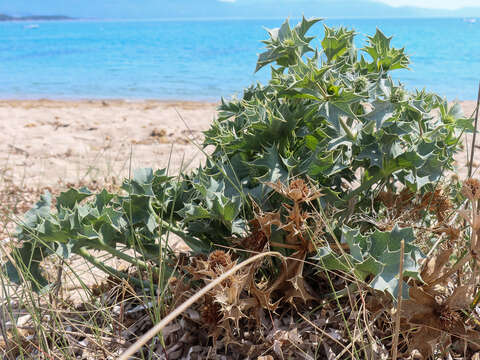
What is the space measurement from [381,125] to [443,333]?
59cm

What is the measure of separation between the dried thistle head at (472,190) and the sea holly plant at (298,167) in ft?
0.59

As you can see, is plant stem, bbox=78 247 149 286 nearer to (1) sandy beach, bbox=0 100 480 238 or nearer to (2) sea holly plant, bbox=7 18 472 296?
(2) sea holly plant, bbox=7 18 472 296

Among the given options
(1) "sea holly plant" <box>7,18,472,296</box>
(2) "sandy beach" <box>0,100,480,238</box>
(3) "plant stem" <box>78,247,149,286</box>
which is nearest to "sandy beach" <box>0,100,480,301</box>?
(2) "sandy beach" <box>0,100,480,238</box>

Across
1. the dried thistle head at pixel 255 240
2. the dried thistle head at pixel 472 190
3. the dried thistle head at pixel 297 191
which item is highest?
the dried thistle head at pixel 472 190

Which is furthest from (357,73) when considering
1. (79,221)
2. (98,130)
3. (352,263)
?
(98,130)

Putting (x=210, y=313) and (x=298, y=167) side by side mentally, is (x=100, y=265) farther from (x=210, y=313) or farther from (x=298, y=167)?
(x=298, y=167)

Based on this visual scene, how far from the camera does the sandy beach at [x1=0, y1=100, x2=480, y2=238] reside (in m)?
3.63

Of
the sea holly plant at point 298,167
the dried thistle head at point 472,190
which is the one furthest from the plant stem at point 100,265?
the dried thistle head at point 472,190

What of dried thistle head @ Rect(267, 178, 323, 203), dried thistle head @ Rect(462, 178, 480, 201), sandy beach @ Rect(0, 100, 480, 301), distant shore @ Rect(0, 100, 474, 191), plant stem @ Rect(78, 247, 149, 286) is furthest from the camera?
distant shore @ Rect(0, 100, 474, 191)

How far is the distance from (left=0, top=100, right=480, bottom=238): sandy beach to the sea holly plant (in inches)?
46.8


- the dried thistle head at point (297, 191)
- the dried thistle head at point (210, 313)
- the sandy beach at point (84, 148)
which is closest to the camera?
the dried thistle head at point (297, 191)

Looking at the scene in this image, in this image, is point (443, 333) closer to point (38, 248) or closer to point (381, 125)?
point (381, 125)

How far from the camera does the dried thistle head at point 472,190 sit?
1.07 meters

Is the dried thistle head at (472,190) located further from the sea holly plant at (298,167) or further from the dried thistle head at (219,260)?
the dried thistle head at (219,260)
